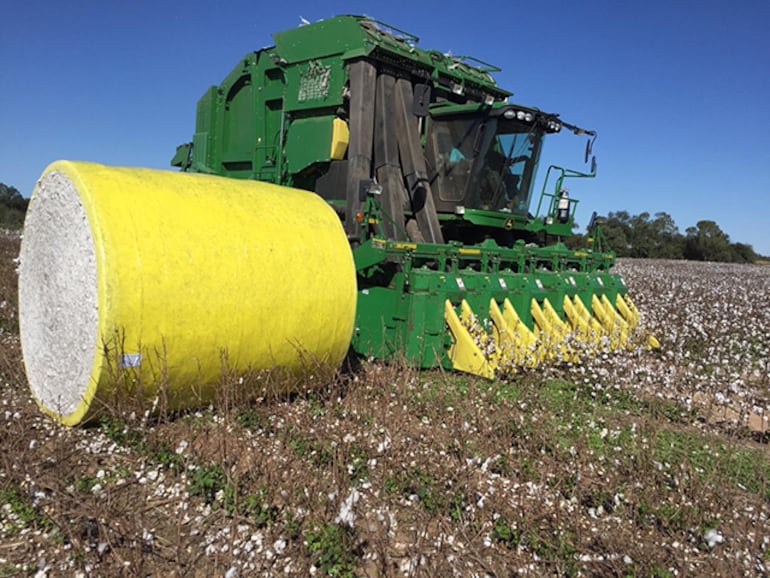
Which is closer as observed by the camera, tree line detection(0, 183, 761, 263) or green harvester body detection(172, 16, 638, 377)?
green harvester body detection(172, 16, 638, 377)

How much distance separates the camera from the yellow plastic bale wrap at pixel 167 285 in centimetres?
396

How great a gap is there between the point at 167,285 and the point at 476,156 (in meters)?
5.37

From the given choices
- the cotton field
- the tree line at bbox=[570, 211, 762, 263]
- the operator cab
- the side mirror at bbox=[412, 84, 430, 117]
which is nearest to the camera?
the cotton field

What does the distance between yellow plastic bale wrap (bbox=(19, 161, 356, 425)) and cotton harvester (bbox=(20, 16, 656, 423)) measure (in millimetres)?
14

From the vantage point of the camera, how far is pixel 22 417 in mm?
4410

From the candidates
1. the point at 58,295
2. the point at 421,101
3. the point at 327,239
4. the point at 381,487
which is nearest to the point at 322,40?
the point at 421,101

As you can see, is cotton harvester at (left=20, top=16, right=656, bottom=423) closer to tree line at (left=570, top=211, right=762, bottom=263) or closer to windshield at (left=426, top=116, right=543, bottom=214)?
windshield at (left=426, top=116, right=543, bottom=214)

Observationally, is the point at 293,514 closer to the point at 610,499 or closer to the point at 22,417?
the point at 610,499

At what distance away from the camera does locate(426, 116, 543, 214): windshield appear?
8.34m

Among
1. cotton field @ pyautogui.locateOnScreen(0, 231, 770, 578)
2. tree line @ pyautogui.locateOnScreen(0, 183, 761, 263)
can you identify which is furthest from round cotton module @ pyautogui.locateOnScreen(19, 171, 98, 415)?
tree line @ pyautogui.locateOnScreen(0, 183, 761, 263)

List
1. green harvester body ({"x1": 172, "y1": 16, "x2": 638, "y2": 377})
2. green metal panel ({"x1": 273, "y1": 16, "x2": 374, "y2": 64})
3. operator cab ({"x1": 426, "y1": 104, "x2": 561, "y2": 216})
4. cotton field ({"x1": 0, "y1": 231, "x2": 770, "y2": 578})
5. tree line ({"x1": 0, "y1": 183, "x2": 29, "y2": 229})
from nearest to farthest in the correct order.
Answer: cotton field ({"x1": 0, "y1": 231, "x2": 770, "y2": 578}), green harvester body ({"x1": 172, "y1": 16, "x2": 638, "y2": 377}), green metal panel ({"x1": 273, "y1": 16, "x2": 374, "y2": 64}), operator cab ({"x1": 426, "y1": 104, "x2": 561, "y2": 216}), tree line ({"x1": 0, "y1": 183, "x2": 29, "y2": 229})

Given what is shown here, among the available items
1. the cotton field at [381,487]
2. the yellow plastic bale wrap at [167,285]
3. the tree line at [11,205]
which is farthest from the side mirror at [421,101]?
the tree line at [11,205]

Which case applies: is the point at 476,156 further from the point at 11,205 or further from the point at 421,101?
the point at 11,205

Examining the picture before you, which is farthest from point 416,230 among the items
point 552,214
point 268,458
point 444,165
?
point 268,458
